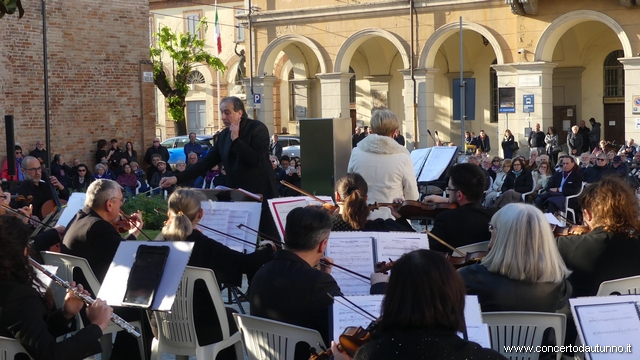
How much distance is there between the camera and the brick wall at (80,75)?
63.2ft

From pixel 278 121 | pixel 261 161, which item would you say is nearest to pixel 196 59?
pixel 278 121

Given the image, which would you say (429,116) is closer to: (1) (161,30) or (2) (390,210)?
(1) (161,30)

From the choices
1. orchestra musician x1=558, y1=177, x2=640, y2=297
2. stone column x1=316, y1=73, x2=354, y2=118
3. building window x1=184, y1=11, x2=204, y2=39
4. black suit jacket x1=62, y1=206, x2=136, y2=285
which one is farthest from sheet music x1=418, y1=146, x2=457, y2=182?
building window x1=184, y1=11, x2=204, y2=39

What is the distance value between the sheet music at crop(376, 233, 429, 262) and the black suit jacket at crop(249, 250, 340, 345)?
895 mm

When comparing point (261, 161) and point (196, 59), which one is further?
point (196, 59)

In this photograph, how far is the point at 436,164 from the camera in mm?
12633

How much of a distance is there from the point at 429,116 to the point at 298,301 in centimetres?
2548

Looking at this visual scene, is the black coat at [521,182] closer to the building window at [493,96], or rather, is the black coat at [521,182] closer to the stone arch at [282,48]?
the stone arch at [282,48]

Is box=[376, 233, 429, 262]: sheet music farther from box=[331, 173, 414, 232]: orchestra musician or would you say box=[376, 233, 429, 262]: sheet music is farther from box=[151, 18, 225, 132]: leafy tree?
box=[151, 18, 225, 132]: leafy tree

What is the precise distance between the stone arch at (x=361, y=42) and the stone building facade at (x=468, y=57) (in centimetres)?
4

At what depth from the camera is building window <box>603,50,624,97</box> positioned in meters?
28.4

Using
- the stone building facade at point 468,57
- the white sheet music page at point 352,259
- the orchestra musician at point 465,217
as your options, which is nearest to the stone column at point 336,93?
the stone building facade at point 468,57

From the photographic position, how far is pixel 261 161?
7.22m

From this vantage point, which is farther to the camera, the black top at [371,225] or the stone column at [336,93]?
the stone column at [336,93]
